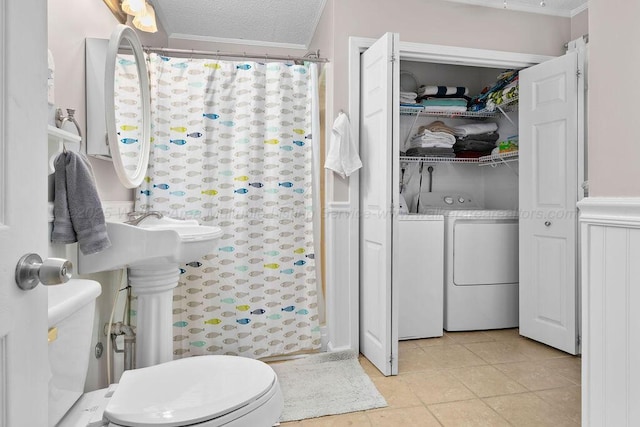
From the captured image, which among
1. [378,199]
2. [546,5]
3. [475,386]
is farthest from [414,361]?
[546,5]

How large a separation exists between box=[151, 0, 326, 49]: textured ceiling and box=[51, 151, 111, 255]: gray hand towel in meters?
2.02

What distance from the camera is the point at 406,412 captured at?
→ 183cm

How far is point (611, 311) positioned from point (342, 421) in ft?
3.89

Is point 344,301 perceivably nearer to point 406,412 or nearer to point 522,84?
point 406,412

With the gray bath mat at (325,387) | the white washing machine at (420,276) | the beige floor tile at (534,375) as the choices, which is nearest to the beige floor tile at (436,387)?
the gray bath mat at (325,387)

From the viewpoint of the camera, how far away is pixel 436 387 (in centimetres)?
209

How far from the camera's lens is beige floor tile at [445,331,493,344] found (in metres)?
2.79

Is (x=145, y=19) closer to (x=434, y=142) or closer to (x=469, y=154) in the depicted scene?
(x=434, y=142)

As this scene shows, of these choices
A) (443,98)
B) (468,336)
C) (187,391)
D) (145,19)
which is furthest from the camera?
(443,98)

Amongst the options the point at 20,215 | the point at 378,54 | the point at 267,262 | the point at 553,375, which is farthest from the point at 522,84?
the point at 20,215

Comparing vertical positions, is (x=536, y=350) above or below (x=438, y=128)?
below

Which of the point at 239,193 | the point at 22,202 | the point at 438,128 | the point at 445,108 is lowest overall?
the point at 22,202

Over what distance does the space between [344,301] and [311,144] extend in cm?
104

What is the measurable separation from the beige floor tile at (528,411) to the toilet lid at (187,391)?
127cm
